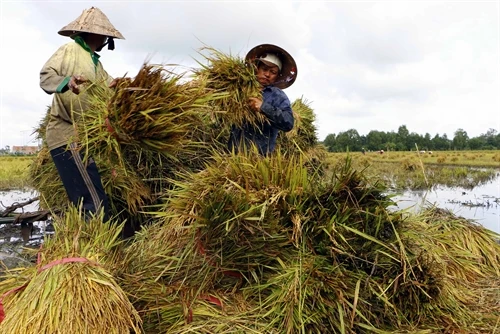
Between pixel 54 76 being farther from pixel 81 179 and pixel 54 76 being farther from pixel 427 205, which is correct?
pixel 427 205

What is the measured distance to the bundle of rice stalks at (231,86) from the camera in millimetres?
2979

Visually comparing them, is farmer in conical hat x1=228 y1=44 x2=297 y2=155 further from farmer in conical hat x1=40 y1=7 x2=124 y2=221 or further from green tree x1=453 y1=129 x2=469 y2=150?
green tree x1=453 y1=129 x2=469 y2=150

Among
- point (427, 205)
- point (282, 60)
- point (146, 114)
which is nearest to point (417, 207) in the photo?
point (427, 205)

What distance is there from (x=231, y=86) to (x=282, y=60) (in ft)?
2.36

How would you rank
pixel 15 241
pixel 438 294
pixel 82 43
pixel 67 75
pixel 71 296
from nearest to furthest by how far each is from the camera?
pixel 71 296, pixel 438 294, pixel 67 75, pixel 82 43, pixel 15 241

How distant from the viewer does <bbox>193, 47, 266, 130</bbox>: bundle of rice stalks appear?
2979mm

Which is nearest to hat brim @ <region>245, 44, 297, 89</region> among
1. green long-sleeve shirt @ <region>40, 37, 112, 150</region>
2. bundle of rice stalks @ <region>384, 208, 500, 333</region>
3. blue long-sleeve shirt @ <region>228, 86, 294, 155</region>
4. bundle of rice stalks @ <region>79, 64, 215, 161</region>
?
blue long-sleeve shirt @ <region>228, 86, 294, 155</region>

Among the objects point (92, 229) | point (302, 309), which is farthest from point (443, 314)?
point (92, 229)

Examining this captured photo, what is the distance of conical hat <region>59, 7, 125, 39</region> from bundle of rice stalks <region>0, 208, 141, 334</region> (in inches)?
63.9

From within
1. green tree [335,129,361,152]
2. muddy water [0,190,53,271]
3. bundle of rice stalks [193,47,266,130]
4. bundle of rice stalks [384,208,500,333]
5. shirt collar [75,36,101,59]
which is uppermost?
shirt collar [75,36,101,59]

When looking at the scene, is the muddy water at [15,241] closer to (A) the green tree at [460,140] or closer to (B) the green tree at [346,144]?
(B) the green tree at [346,144]

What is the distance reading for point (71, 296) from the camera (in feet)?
5.70

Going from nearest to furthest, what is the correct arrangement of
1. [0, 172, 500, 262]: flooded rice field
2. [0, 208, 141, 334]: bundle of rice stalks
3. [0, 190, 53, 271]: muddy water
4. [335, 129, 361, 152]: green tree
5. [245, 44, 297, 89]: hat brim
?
[0, 208, 141, 334]: bundle of rice stalks
[335, 129, 361, 152]: green tree
[0, 172, 500, 262]: flooded rice field
[245, 44, 297, 89]: hat brim
[0, 190, 53, 271]: muddy water

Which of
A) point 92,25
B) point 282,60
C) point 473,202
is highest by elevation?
point 92,25
